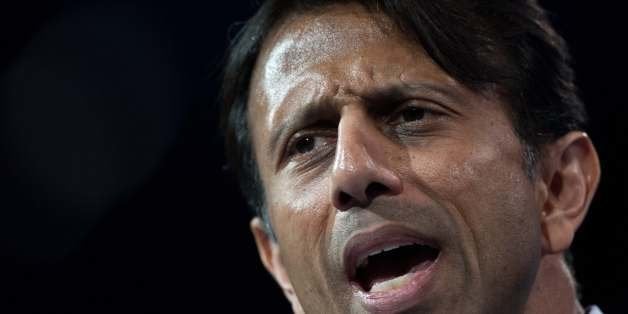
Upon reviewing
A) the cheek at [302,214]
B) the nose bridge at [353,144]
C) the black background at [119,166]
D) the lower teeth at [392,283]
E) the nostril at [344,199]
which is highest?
the nose bridge at [353,144]

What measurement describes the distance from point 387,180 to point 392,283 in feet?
0.76

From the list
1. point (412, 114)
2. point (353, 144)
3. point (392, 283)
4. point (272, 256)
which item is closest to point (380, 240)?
point (392, 283)

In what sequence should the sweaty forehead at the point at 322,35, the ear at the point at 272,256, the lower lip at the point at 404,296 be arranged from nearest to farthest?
1. the lower lip at the point at 404,296
2. the sweaty forehead at the point at 322,35
3. the ear at the point at 272,256

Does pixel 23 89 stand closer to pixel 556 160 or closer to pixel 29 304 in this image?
pixel 29 304

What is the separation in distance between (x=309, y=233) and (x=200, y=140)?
1.43 m

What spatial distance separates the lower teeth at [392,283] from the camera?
6.07ft

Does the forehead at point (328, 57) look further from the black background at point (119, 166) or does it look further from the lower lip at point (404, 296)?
the black background at point (119, 166)

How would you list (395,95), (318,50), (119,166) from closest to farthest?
(395,95) → (318,50) → (119,166)

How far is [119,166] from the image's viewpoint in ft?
10.8

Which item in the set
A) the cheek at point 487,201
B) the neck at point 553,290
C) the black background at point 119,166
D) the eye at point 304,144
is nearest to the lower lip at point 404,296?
the cheek at point 487,201

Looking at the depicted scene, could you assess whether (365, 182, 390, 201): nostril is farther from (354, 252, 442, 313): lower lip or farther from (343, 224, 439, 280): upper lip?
(354, 252, 442, 313): lower lip

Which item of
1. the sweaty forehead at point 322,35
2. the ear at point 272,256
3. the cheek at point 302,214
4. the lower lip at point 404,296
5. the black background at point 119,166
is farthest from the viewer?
the black background at point 119,166

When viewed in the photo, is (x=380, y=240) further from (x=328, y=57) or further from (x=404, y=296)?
(x=328, y=57)

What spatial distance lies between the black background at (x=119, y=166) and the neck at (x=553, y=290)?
1426 mm
